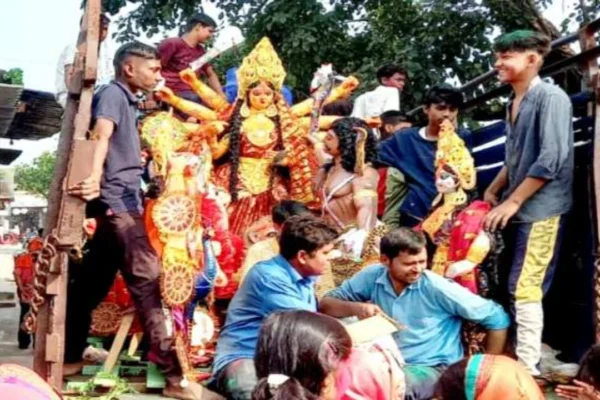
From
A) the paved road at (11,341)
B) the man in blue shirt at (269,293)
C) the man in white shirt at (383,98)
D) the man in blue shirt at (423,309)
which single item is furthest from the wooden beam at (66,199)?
the man in white shirt at (383,98)

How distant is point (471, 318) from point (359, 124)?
1712 millimetres

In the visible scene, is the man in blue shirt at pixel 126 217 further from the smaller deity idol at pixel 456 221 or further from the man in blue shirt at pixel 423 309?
the smaller deity idol at pixel 456 221

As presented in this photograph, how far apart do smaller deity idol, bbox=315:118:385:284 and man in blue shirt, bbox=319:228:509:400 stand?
96 cm

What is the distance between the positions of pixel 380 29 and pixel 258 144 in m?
5.27

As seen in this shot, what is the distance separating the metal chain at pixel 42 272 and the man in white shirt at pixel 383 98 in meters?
3.87

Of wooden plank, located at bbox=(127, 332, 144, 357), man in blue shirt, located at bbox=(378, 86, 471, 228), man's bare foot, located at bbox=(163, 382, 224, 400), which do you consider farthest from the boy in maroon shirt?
man's bare foot, located at bbox=(163, 382, 224, 400)

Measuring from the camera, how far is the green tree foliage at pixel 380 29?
9.78 metres

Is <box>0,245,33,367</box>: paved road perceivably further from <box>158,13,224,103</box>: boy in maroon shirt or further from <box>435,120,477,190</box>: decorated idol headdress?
<box>435,120,477,190</box>: decorated idol headdress

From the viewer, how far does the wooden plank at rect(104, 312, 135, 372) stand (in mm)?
4359

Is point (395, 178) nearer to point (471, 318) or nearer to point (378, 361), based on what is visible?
point (471, 318)

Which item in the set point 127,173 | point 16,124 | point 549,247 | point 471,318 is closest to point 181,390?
point 127,173

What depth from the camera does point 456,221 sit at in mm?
4664

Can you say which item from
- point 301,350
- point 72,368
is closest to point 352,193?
point 72,368

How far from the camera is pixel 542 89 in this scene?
437 cm
